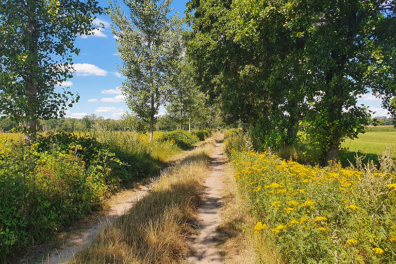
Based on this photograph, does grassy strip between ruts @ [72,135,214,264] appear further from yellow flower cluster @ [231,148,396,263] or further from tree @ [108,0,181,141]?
tree @ [108,0,181,141]

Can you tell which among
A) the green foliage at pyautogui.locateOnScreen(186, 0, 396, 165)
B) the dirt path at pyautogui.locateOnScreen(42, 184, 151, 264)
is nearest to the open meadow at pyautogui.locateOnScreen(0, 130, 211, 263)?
the dirt path at pyautogui.locateOnScreen(42, 184, 151, 264)

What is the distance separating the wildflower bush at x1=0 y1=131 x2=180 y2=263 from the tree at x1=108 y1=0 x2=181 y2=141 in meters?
7.89

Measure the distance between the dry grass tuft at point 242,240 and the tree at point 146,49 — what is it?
1155 cm

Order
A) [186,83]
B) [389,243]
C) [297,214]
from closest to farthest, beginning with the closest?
[389,243] < [297,214] < [186,83]

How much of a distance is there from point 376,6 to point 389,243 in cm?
810

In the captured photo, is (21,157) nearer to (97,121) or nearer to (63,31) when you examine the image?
(63,31)

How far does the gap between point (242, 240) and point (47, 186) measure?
468cm

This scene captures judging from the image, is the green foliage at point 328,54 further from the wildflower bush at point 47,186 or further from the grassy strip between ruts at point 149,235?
the wildflower bush at point 47,186

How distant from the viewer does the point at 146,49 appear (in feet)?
47.5

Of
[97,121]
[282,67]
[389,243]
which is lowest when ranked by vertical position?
[389,243]

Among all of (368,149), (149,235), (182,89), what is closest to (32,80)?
(149,235)

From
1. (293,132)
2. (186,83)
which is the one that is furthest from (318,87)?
(186,83)

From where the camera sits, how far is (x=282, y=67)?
8.46 meters

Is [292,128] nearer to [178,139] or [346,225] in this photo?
[346,225]
